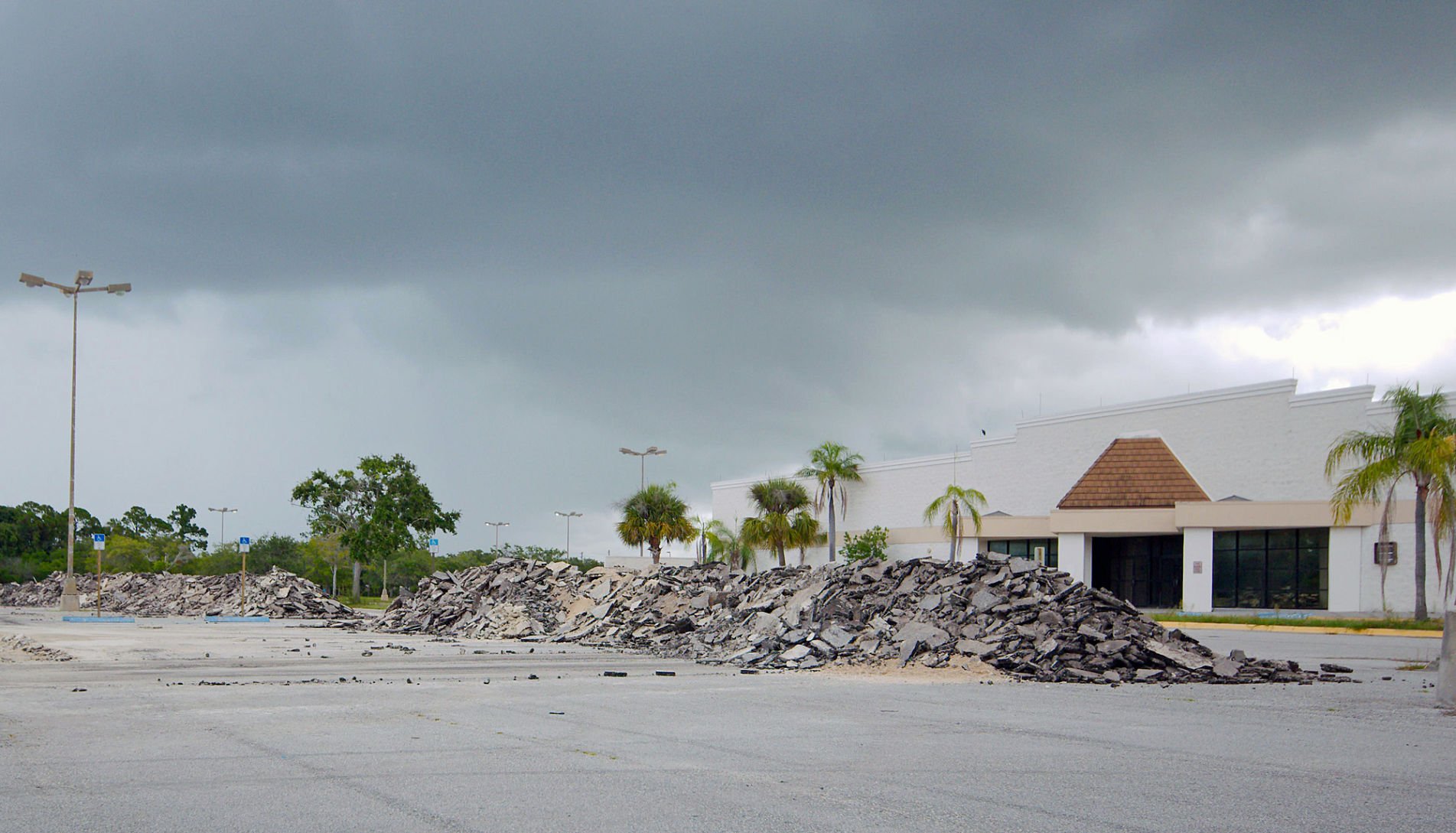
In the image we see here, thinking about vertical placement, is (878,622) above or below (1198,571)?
above

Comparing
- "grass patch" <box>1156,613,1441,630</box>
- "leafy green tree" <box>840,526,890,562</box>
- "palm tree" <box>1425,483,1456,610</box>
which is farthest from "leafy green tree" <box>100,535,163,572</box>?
"palm tree" <box>1425,483,1456,610</box>

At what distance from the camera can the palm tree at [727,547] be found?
261ft

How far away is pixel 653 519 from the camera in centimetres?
7244

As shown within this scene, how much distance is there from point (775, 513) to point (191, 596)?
34734 millimetres

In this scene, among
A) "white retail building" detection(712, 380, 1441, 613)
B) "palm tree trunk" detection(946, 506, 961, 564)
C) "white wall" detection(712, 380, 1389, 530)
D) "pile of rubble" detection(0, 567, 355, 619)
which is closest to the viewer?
"white retail building" detection(712, 380, 1441, 613)

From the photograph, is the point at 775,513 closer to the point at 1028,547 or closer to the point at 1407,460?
the point at 1028,547

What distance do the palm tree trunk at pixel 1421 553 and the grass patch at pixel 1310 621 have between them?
0.49 meters

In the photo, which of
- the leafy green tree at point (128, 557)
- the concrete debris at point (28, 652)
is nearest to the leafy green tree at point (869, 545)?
the concrete debris at point (28, 652)

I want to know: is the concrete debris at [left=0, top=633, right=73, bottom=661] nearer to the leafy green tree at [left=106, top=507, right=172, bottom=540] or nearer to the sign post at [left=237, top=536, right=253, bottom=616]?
the sign post at [left=237, top=536, right=253, bottom=616]

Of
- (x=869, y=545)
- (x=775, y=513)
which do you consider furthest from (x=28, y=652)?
(x=775, y=513)

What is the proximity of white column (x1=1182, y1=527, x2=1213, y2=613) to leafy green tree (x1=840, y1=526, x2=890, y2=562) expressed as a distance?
761 inches

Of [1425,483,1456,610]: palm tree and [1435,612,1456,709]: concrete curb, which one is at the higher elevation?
[1425,483,1456,610]: palm tree

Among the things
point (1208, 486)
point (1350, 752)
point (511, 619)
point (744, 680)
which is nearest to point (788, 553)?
point (1208, 486)

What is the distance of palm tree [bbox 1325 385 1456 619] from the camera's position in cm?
3666
